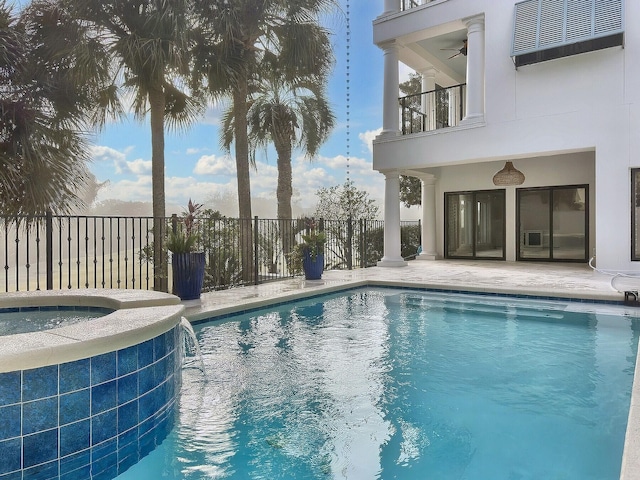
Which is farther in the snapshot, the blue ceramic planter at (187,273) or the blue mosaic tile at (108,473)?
the blue ceramic planter at (187,273)

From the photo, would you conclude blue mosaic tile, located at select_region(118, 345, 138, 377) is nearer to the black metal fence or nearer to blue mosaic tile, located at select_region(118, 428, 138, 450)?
blue mosaic tile, located at select_region(118, 428, 138, 450)

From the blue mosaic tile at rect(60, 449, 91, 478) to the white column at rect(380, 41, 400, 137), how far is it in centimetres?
1109

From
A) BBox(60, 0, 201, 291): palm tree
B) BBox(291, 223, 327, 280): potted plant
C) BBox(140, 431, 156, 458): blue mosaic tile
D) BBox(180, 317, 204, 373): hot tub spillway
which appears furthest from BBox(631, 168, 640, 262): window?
BBox(140, 431, 156, 458): blue mosaic tile

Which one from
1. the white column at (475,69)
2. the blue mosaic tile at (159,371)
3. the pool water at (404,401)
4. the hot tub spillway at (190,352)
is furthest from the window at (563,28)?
the blue mosaic tile at (159,371)

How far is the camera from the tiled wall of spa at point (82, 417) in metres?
2.24

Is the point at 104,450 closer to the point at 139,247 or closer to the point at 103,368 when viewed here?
the point at 103,368

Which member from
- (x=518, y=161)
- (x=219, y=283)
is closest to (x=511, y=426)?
(x=219, y=283)

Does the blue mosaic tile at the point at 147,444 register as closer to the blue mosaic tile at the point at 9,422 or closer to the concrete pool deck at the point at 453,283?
the blue mosaic tile at the point at 9,422

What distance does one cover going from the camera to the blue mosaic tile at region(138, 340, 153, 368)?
113 inches

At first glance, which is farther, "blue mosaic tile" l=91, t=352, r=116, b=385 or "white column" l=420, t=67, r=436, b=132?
"white column" l=420, t=67, r=436, b=132

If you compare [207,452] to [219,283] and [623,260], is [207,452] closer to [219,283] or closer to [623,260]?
[219,283]

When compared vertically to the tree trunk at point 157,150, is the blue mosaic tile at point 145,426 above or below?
below

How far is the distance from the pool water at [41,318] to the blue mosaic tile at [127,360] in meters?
1.59

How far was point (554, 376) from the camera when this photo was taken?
4043 millimetres
